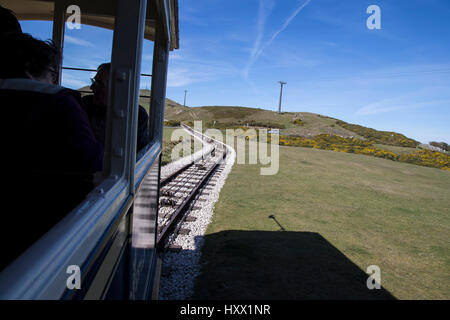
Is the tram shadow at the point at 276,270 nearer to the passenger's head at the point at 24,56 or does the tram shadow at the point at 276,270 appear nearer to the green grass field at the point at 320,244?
the green grass field at the point at 320,244

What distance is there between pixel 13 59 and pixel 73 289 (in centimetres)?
117

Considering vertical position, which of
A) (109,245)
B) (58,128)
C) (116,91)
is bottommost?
(109,245)

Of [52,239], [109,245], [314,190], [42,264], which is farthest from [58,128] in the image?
[314,190]

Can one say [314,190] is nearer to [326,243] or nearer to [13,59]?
[326,243]

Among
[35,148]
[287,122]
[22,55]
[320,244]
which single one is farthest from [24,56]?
[287,122]

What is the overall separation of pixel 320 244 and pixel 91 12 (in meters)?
6.03

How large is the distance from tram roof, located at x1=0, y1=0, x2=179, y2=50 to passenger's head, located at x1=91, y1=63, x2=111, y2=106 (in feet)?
3.42

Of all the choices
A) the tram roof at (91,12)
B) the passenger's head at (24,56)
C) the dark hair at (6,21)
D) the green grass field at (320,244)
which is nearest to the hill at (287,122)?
the green grass field at (320,244)

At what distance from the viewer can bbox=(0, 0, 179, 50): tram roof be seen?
11.8 ft

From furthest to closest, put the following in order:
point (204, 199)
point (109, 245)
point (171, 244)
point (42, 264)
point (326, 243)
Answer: point (204, 199)
point (326, 243)
point (171, 244)
point (109, 245)
point (42, 264)

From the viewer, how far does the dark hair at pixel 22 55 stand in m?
1.40

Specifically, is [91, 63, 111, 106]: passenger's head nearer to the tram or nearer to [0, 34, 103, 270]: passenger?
the tram

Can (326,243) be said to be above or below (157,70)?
below
